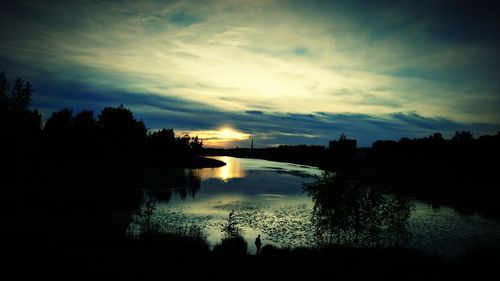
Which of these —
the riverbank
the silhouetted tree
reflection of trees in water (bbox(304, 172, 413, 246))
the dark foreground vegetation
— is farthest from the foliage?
the silhouetted tree

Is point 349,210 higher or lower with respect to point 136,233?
higher

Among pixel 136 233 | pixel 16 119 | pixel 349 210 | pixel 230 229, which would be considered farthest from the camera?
pixel 16 119

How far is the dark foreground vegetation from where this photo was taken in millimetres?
21641

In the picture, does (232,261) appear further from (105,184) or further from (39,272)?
(105,184)

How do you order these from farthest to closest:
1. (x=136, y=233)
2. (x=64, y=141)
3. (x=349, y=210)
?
(x=64, y=141) < (x=349, y=210) < (x=136, y=233)

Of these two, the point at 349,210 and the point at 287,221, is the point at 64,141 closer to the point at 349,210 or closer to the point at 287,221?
the point at 287,221

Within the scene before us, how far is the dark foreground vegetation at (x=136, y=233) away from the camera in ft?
71.0

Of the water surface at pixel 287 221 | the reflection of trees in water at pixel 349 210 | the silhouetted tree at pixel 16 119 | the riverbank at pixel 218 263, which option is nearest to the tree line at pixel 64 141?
the silhouetted tree at pixel 16 119

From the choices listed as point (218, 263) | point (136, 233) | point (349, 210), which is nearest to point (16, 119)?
point (136, 233)

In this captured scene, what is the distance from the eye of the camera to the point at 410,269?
84.0 ft

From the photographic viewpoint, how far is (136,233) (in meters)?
31.6

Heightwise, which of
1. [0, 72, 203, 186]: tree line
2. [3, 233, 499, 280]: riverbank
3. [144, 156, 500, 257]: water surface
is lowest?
[144, 156, 500, 257]: water surface

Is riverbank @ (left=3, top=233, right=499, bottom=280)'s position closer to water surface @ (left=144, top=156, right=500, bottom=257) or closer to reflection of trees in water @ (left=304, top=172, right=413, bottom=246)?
reflection of trees in water @ (left=304, top=172, right=413, bottom=246)

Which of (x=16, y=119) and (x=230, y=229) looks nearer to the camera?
(x=230, y=229)
